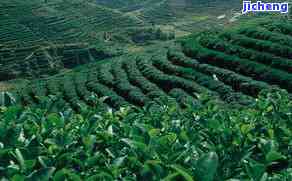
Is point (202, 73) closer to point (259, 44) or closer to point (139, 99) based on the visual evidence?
point (259, 44)

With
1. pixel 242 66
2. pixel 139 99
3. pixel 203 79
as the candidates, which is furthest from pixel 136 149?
pixel 242 66

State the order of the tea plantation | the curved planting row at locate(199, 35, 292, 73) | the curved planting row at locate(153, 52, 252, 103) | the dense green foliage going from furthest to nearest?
the curved planting row at locate(199, 35, 292, 73)
the curved planting row at locate(153, 52, 252, 103)
the tea plantation
the dense green foliage

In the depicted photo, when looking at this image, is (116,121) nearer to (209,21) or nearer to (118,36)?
(118,36)

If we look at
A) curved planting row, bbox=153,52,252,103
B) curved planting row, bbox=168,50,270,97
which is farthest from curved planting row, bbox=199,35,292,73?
curved planting row, bbox=153,52,252,103

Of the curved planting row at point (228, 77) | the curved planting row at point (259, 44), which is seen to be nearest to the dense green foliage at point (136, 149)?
the curved planting row at point (228, 77)

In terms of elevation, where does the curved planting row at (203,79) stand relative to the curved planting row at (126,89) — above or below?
above

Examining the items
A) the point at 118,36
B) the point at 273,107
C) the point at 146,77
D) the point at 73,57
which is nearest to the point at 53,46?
the point at 73,57

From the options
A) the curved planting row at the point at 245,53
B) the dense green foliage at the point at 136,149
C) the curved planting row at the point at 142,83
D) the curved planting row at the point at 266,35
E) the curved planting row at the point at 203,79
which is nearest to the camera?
the dense green foliage at the point at 136,149

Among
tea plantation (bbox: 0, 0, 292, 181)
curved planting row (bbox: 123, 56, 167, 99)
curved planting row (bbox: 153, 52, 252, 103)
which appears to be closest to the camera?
tea plantation (bbox: 0, 0, 292, 181)

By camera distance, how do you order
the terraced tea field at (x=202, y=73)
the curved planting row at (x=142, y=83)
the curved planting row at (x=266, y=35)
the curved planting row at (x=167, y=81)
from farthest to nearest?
the curved planting row at (x=266, y=35), the curved planting row at (x=142, y=83), the curved planting row at (x=167, y=81), the terraced tea field at (x=202, y=73)

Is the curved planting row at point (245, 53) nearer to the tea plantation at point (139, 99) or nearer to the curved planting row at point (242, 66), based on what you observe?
the tea plantation at point (139, 99)

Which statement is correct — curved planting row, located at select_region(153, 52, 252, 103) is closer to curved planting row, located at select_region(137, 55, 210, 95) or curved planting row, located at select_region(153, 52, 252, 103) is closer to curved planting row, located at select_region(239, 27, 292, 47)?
curved planting row, located at select_region(137, 55, 210, 95)
